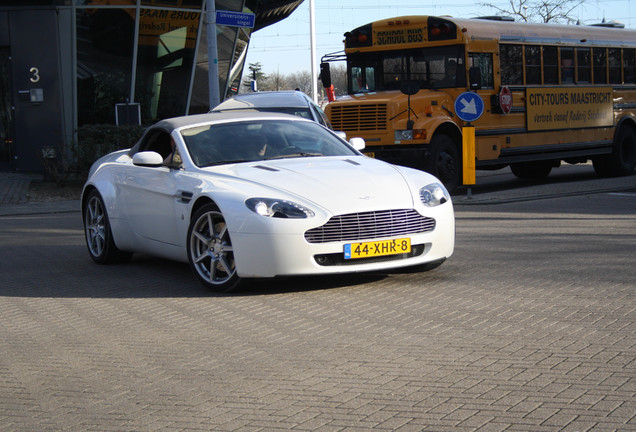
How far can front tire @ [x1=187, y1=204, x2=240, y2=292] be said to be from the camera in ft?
26.1

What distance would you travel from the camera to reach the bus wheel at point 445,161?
1781cm

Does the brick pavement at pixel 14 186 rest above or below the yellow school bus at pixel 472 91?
below

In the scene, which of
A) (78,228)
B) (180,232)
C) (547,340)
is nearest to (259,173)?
(180,232)

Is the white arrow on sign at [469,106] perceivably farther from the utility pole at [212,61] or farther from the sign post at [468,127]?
the utility pole at [212,61]

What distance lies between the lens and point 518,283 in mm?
7898

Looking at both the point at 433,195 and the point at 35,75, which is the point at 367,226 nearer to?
the point at 433,195

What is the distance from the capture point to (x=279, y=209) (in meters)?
7.65

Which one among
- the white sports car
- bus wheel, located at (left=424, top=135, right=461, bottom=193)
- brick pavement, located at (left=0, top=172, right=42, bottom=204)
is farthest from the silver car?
the white sports car

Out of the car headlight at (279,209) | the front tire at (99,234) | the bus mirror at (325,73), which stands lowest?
the front tire at (99,234)

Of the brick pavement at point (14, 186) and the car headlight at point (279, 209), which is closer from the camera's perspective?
the car headlight at point (279, 209)

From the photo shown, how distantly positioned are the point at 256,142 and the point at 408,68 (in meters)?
10.1

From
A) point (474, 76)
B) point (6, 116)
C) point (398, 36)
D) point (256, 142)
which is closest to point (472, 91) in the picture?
point (474, 76)

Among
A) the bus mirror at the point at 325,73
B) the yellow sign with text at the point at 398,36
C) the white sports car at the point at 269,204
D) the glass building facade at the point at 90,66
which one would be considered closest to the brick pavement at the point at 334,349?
the white sports car at the point at 269,204

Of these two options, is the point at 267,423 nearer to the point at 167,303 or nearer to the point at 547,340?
the point at 547,340
